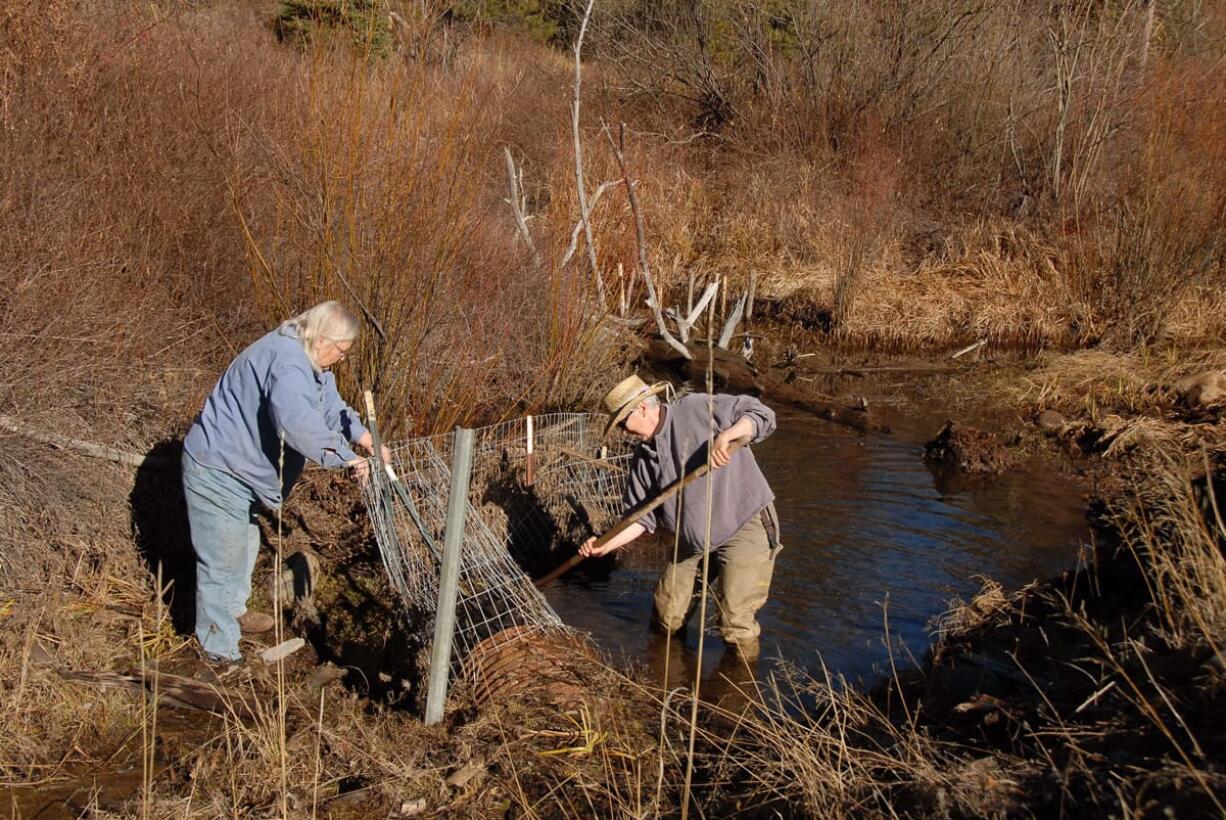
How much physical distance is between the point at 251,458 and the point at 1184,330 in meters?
11.5

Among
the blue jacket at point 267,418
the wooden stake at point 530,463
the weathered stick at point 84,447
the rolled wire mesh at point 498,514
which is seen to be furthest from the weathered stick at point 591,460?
the weathered stick at point 84,447

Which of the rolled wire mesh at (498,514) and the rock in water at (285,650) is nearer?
the rock in water at (285,650)

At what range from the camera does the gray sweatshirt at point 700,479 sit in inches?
198

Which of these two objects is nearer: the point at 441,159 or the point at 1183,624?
the point at 1183,624

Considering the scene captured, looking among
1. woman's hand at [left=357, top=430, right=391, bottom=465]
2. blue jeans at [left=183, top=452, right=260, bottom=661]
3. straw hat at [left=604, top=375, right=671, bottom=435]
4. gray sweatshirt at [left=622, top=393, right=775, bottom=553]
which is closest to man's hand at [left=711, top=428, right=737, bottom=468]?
gray sweatshirt at [left=622, top=393, right=775, bottom=553]

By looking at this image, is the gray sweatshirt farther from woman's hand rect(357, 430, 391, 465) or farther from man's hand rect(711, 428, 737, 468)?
woman's hand rect(357, 430, 391, 465)

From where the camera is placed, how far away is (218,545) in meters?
4.87

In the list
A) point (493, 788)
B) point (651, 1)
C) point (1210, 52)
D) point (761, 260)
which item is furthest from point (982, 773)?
point (651, 1)

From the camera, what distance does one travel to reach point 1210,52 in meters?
17.3

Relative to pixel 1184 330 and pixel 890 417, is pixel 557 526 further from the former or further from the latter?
pixel 1184 330

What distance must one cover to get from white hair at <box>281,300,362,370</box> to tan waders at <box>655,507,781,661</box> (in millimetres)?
2056

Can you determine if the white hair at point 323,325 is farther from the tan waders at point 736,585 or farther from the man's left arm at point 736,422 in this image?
the tan waders at point 736,585

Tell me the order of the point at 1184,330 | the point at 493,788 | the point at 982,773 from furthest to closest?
the point at 1184,330 → the point at 493,788 → the point at 982,773

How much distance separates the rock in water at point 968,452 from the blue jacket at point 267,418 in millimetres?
6568
